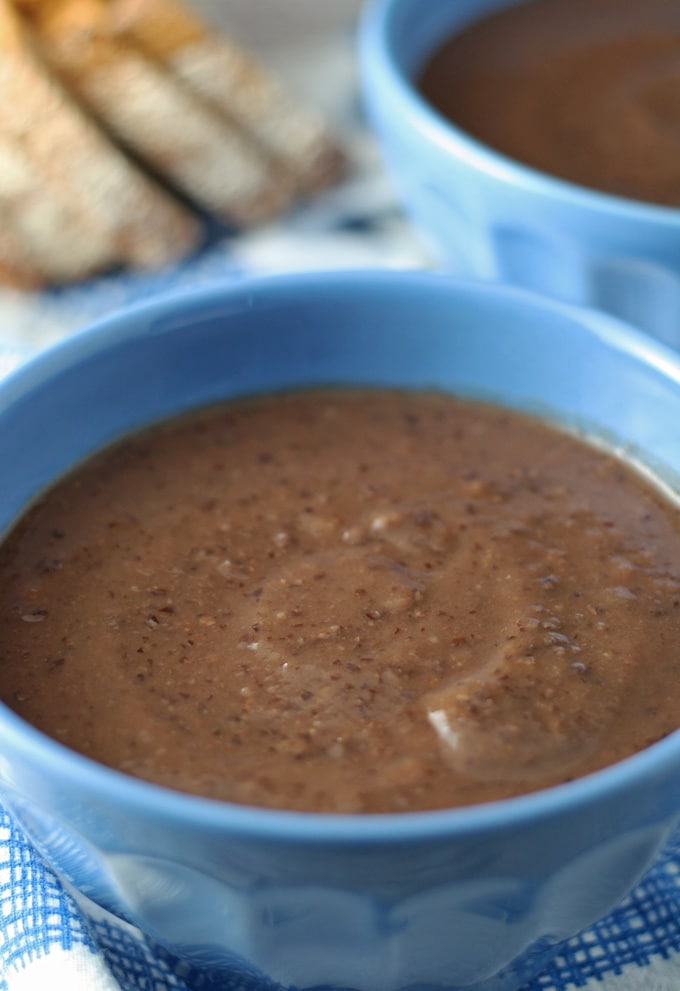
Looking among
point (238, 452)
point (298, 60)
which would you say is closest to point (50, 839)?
point (238, 452)

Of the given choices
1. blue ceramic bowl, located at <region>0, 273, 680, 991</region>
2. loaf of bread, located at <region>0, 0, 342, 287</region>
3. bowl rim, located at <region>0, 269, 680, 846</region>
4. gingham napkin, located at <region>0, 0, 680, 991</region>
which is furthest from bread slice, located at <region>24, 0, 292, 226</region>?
bowl rim, located at <region>0, 269, 680, 846</region>

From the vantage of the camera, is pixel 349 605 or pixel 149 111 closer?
pixel 349 605

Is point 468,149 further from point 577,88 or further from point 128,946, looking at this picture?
point 128,946

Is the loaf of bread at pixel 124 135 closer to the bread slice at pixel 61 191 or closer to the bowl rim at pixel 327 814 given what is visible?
the bread slice at pixel 61 191

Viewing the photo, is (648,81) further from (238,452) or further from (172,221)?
(238,452)

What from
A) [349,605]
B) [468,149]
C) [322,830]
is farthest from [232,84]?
[322,830]

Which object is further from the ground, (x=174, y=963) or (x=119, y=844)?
(x=119, y=844)
